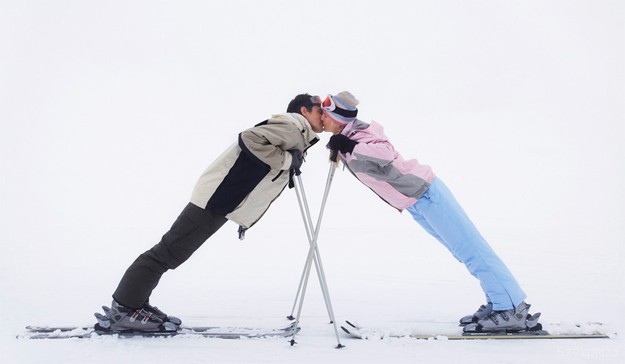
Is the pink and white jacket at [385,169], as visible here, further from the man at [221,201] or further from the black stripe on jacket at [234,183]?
the black stripe on jacket at [234,183]

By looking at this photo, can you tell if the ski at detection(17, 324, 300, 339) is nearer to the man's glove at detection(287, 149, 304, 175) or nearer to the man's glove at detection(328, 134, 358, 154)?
the man's glove at detection(287, 149, 304, 175)

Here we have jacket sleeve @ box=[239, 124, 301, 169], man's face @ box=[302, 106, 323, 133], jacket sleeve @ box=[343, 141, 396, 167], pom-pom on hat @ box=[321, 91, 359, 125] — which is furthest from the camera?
man's face @ box=[302, 106, 323, 133]

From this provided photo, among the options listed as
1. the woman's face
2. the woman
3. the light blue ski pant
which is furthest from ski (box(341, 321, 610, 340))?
the woman's face

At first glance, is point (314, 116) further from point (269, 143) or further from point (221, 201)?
point (221, 201)

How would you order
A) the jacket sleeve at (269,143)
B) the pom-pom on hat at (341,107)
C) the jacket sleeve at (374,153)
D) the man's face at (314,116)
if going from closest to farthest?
the jacket sleeve at (269,143)
the jacket sleeve at (374,153)
the pom-pom on hat at (341,107)
the man's face at (314,116)

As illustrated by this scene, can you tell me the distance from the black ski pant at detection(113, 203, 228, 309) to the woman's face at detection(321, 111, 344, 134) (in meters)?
0.92

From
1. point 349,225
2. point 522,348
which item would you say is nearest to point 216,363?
point 522,348

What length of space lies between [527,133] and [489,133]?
1.19 metres

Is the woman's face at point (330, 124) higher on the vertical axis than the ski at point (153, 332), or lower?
higher

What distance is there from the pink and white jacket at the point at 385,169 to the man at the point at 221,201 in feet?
1.16

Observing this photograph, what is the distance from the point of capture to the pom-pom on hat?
11.6ft

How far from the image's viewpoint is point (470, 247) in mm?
3467

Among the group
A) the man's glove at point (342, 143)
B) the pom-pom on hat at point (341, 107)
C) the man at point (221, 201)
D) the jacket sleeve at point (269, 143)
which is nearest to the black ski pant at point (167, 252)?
the man at point (221, 201)

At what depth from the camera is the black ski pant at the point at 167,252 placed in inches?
133
